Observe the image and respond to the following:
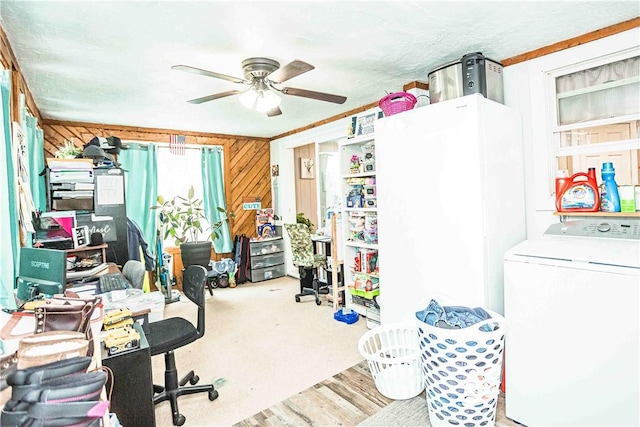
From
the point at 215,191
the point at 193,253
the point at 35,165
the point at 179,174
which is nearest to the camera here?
the point at 35,165

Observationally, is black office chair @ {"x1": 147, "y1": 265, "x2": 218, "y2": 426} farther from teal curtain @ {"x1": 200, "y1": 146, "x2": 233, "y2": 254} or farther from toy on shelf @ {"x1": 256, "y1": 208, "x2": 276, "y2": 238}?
toy on shelf @ {"x1": 256, "y1": 208, "x2": 276, "y2": 238}

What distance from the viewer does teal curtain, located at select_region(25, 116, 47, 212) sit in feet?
9.17

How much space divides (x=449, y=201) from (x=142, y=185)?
401 centimetres

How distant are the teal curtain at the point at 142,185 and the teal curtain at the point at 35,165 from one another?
1198 mm

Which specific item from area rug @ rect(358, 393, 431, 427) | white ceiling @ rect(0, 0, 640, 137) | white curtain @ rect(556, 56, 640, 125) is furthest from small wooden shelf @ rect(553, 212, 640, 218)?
area rug @ rect(358, 393, 431, 427)

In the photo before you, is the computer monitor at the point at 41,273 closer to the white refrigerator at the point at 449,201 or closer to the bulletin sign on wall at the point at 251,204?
the white refrigerator at the point at 449,201

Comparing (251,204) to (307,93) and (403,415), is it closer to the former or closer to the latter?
(307,93)

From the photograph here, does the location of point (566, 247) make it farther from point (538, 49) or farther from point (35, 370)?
point (35, 370)

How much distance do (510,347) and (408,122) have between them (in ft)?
5.08

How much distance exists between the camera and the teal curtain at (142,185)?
4.56m

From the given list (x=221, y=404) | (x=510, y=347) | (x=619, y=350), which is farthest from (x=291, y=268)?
(x=619, y=350)

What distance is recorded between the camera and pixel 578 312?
1668mm

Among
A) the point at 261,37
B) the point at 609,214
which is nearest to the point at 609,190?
the point at 609,214

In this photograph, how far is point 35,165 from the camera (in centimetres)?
297
